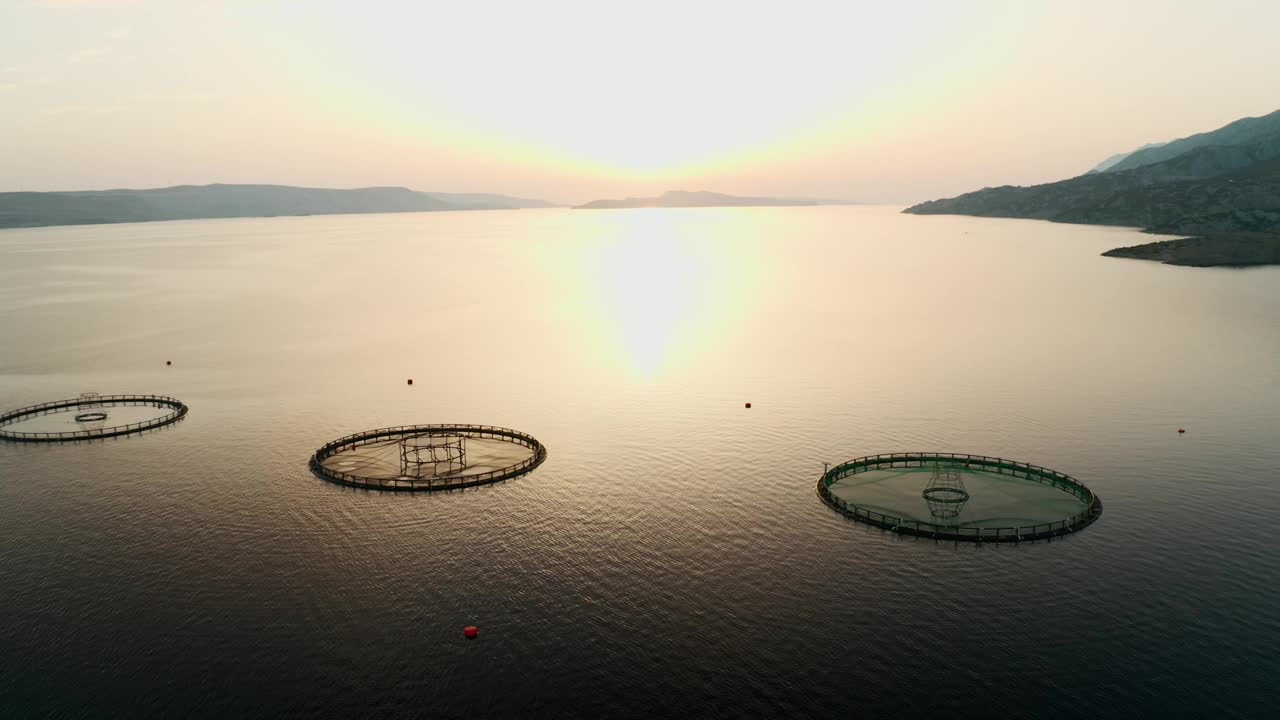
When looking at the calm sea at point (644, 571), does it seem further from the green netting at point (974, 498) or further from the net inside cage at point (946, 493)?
the net inside cage at point (946, 493)

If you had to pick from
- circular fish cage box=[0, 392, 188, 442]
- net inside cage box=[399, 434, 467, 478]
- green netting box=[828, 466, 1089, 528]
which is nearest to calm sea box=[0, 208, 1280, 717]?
circular fish cage box=[0, 392, 188, 442]

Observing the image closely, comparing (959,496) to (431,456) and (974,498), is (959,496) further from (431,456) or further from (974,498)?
(431,456)

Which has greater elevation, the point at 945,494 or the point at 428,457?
the point at 428,457

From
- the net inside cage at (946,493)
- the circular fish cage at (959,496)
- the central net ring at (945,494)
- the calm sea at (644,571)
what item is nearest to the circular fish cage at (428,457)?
the calm sea at (644,571)

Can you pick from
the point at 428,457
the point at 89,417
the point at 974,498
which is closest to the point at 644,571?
the point at 974,498

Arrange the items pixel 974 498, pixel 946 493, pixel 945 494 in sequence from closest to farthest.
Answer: pixel 974 498 → pixel 945 494 → pixel 946 493

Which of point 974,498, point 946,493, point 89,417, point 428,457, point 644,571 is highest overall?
point 89,417

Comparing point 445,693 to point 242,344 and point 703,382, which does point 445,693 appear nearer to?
point 703,382
